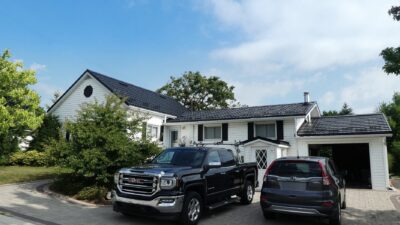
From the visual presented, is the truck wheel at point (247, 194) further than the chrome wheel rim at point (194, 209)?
Yes

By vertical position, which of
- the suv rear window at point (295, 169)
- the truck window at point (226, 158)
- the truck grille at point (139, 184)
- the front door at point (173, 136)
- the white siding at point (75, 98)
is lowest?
the truck grille at point (139, 184)

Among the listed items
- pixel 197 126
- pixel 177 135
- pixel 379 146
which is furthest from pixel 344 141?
pixel 177 135

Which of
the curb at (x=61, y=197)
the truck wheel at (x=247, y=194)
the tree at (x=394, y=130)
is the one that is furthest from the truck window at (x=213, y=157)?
the tree at (x=394, y=130)

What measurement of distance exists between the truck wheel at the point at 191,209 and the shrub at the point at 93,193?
15.3 feet

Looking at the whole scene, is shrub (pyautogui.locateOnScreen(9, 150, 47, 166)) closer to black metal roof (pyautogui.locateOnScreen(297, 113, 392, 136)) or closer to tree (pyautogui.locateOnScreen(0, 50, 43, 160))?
tree (pyautogui.locateOnScreen(0, 50, 43, 160))

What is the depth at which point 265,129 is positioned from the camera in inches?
828

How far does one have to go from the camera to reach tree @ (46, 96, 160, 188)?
11320mm

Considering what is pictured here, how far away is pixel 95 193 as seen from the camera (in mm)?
11336

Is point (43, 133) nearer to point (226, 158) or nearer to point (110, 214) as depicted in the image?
point (110, 214)

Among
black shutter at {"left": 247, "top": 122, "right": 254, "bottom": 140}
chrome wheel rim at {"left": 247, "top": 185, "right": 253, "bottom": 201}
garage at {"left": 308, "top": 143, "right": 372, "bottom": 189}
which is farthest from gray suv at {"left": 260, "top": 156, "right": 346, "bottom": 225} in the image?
garage at {"left": 308, "top": 143, "right": 372, "bottom": 189}

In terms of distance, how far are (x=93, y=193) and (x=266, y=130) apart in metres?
12.7

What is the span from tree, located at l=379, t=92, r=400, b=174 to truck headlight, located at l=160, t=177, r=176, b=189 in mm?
24801

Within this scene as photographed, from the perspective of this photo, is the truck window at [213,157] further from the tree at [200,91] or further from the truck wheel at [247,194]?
the tree at [200,91]

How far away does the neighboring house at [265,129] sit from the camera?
17.9m
